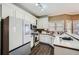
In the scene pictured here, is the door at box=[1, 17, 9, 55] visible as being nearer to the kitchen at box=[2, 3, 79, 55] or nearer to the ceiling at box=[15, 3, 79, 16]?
the kitchen at box=[2, 3, 79, 55]

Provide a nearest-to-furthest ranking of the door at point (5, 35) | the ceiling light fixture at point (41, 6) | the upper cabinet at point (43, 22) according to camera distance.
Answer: the door at point (5, 35)
the ceiling light fixture at point (41, 6)
the upper cabinet at point (43, 22)

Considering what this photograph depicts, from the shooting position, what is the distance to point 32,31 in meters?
1.87

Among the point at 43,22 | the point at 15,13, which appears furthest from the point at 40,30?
the point at 15,13

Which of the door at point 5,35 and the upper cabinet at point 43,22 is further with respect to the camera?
the upper cabinet at point 43,22

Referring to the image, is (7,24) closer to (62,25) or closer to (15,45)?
(15,45)

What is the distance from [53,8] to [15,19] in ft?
2.42

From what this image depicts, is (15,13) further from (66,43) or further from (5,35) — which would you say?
(66,43)

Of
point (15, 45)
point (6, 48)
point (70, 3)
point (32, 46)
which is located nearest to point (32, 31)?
point (32, 46)

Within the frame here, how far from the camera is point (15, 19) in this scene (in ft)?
5.56

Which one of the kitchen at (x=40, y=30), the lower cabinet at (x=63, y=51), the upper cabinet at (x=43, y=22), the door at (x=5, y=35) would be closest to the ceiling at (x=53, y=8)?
the kitchen at (x=40, y=30)

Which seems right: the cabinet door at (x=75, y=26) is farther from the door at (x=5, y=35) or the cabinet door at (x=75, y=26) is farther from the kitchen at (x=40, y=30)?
the door at (x=5, y=35)

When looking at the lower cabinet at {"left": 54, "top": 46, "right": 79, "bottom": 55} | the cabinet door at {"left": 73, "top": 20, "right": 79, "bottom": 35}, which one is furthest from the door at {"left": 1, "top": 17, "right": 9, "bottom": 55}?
the cabinet door at {"left": 73, "top": 20, "right": 79, "bottom": 35}

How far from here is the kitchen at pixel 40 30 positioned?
1631mm
